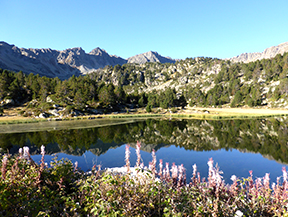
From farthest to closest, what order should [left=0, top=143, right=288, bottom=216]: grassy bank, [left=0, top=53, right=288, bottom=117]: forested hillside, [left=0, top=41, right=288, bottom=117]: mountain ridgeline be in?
[left=0, top=41, right=288, bottom=117]: mountain ridgeline
[left=0, top=53, right=288, bottom=117]: forested hillside
[left=0, top=143, right=288, bottom=216]: grassy bank

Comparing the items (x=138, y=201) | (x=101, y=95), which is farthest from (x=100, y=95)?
(x=138, y=201)

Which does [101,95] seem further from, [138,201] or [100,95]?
[138,201]

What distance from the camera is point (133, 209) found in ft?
17.2

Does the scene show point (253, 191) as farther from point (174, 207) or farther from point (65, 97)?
point (65, 97)

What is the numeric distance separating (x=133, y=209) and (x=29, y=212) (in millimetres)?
3265

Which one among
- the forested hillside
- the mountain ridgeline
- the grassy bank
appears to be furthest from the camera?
the mountain ridgeline

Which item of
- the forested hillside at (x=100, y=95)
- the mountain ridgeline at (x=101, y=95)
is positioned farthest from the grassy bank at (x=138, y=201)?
the mountain ridgeline at (x=101, y=95)

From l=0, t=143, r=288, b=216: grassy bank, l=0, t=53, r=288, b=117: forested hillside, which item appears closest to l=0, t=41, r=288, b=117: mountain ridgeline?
l=0, t=53, r=288, b=117: forested hillside

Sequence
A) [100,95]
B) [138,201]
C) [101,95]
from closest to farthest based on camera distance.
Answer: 1. [138,201]
2. [101,95]
3. [100,95]

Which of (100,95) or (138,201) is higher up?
(100,95)

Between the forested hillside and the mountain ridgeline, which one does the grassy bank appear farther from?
the mountain ridgeline

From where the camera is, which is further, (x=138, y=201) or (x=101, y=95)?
(x=101, y=95)

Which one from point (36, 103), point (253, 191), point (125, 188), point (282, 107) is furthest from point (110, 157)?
point (282, 107)

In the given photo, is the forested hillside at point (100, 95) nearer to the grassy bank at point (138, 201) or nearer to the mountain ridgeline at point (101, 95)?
the mountain ridgeline at point (101, 95)
